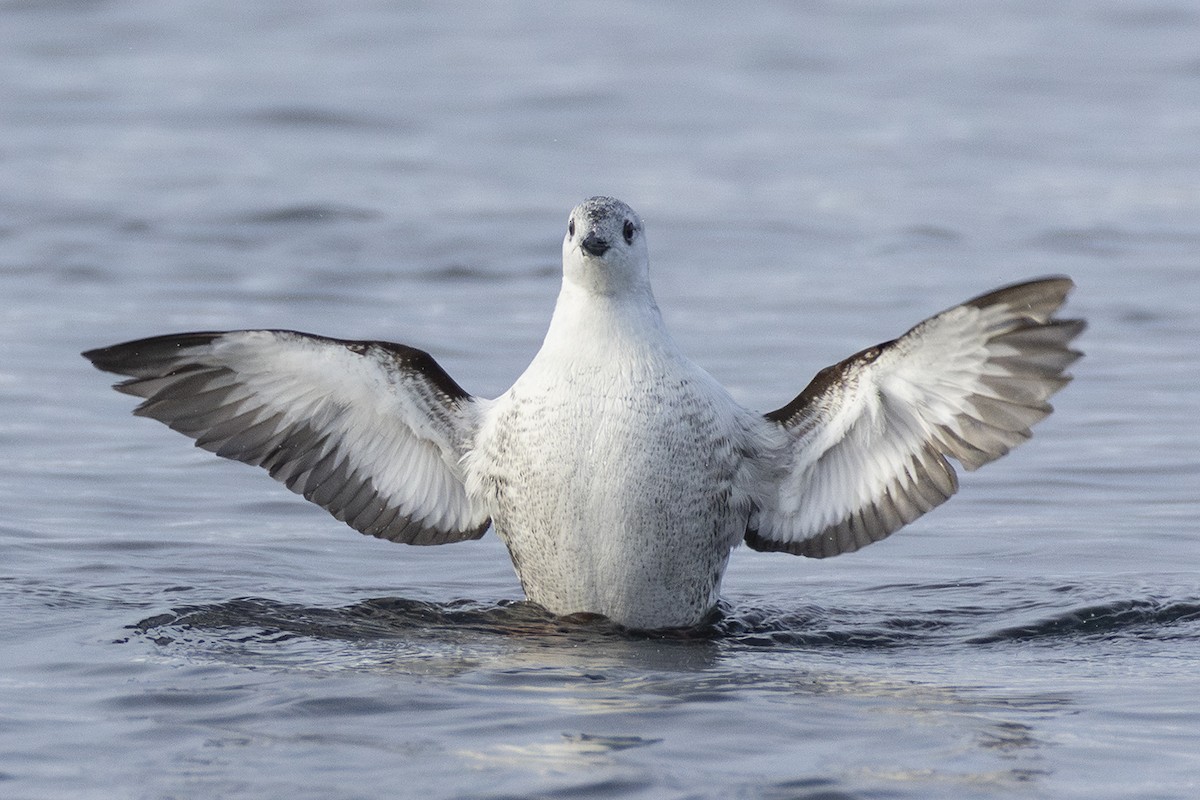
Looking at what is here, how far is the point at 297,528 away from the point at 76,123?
12070mm

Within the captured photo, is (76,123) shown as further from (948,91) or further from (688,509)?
(688,509)

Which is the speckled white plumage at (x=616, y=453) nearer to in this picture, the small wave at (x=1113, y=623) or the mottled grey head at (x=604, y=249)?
the mottled grey head at (x=604, y=249)

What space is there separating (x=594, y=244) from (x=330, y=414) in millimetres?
1251

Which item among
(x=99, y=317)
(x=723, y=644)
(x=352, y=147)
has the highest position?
(x=352, y=147)

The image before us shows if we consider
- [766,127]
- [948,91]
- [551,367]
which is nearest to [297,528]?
[551,367]

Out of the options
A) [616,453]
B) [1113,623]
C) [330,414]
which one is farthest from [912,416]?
[330,414]

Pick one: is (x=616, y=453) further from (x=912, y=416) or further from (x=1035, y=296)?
(x=1035, y=296)

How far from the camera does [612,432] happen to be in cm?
700

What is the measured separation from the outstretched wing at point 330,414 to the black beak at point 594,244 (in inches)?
29.7

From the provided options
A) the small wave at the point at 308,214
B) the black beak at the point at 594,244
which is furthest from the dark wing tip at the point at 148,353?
the small wave at the point at 308,214

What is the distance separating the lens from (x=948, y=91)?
71.7 feet

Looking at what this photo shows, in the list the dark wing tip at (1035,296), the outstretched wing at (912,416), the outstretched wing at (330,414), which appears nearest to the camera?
the dark wing tip at (1035,296)

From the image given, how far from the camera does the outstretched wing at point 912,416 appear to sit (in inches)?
256

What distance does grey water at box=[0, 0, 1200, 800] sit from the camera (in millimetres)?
5934
